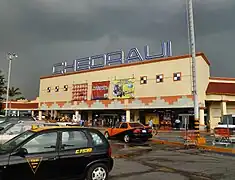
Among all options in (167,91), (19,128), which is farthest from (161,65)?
(19,128)

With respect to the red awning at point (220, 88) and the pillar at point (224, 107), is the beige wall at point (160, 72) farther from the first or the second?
the pillar at point (224, 107)

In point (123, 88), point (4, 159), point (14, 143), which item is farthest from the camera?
point (123, 88)

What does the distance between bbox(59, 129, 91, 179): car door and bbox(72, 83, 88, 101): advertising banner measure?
3991cm

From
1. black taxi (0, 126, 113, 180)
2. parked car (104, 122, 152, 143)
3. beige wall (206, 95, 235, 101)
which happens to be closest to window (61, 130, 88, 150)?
black taxi (0, 126, 113, 180)

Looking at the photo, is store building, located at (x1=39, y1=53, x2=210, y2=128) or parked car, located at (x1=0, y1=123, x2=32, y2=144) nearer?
parked car, located at (x1=0, y1=123, x2=32, y2=144)

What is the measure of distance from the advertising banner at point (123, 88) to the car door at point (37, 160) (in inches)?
1349

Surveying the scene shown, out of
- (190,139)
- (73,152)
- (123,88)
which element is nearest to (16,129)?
(73,152)

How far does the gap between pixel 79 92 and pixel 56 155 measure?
41907 mm

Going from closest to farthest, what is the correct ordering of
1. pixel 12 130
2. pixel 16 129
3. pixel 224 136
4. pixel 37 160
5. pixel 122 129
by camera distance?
1. pixel 37 160
2. pixel 12 130
3. pixel 16 129
4. pixel 224 136
5. pixel 122 129

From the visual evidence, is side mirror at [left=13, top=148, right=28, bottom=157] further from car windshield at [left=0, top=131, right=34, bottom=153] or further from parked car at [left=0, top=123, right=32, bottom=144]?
parked car at [left=0, top=123, right=32, bottom=144]

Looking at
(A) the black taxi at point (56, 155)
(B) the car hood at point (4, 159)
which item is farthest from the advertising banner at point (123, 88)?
(B) the car hood at point (4, 159)

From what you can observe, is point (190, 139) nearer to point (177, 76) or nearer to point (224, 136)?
point (224, 136)

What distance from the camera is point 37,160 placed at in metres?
6.10

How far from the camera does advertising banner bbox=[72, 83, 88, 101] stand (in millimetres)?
47031
